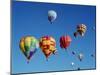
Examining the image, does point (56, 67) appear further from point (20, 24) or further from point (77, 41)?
point (20, 24)

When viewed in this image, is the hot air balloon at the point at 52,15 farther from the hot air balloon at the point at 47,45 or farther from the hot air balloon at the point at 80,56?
the hot air balloon at the point at 80,56

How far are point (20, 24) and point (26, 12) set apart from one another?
0.38ft

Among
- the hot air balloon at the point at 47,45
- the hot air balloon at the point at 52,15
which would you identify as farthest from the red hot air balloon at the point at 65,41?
the hot air balloon at the point at 52,15

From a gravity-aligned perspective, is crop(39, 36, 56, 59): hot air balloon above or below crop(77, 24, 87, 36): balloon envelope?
below

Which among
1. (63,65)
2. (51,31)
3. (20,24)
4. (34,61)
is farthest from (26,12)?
(63,65)

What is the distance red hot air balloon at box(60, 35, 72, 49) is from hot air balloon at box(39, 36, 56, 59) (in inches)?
2.9

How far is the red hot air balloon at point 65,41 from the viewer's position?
222 centimetres

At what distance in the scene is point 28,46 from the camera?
6.89 feet

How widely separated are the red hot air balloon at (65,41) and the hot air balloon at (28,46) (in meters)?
0.24

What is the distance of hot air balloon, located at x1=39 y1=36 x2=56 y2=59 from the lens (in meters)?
2.16

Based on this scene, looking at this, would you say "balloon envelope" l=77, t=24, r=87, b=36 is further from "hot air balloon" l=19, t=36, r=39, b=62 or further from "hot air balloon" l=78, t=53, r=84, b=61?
"hot air balloon" l=19, t=36, r=39, b=62

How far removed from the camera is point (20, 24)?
208cm

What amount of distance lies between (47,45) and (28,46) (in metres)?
0.18

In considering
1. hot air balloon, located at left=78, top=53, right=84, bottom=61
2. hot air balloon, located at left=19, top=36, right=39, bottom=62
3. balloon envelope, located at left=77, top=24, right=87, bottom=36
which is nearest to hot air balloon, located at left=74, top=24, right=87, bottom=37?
balloon envelope, located at left=77, top=24, right=87, bottom=36
